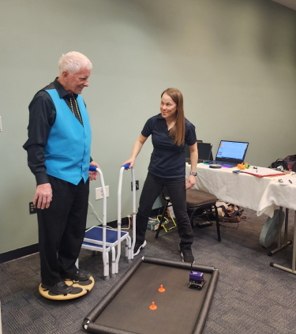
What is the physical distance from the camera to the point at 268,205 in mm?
2336

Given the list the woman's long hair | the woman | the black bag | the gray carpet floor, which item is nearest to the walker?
the gray carpet floor

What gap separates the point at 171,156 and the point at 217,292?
3.37ft

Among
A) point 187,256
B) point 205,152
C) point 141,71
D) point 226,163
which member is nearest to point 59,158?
point 187,256

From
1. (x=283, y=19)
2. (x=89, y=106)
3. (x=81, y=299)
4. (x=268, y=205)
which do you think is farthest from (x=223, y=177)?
(x=283, y=19)

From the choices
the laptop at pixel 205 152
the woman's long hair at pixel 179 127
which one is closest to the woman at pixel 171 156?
the woman's long hair at pixel 179 127

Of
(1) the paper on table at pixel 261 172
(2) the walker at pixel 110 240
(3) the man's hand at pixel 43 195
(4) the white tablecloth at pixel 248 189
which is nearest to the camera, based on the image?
(3) the man's hand at pixel 43 195

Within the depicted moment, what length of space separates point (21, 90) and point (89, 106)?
63 centimetres

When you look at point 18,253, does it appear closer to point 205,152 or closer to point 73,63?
point 73,63

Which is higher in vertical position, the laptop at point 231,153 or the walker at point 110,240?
the laptop at point 231,153

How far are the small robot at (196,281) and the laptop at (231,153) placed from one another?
1.48 metres

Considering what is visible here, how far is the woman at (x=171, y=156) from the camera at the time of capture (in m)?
2.22

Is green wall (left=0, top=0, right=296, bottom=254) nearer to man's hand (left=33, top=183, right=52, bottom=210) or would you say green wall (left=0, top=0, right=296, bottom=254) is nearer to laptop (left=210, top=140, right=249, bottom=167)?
laptop (left=210, top=140, right=249, bottom=167)

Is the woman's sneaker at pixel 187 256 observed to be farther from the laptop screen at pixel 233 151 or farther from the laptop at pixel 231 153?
the laptop screen at pixel 233 151

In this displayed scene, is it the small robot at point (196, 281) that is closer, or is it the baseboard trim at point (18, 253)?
the small robot at point (196, 281)
